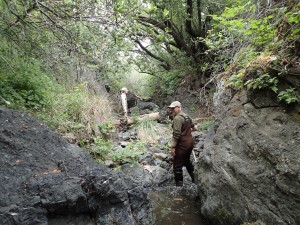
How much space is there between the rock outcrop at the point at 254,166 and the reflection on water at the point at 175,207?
0.53 metres

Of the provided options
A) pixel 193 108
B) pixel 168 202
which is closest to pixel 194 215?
pixel 168 202

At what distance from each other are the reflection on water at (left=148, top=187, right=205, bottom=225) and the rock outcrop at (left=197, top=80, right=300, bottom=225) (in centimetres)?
53

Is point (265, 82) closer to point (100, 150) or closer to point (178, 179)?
point (178, 179)

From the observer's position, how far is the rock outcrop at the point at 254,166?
2982 millimetres

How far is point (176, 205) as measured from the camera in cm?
496

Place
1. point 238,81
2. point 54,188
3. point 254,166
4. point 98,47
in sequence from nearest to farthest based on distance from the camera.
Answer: point 54,188
point 254,166
point 238,81
point 98,47

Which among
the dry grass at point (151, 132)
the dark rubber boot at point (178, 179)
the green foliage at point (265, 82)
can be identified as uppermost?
the green foliage at point (265, 82)

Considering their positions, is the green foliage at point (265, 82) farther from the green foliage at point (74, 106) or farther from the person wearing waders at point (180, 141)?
the green foliage at point (74, 106)

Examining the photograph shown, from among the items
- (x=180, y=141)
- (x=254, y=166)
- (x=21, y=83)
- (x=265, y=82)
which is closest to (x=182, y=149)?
(x=180, y=141)

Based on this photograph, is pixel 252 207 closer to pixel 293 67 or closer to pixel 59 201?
pixel 293 67

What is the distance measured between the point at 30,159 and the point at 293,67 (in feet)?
13.6

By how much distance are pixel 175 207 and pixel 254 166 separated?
2.13 meters

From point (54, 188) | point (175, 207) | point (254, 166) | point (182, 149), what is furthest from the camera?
point (182, 149)

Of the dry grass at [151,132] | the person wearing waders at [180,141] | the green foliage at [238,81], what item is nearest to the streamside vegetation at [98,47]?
the green foliage at [238,81]
